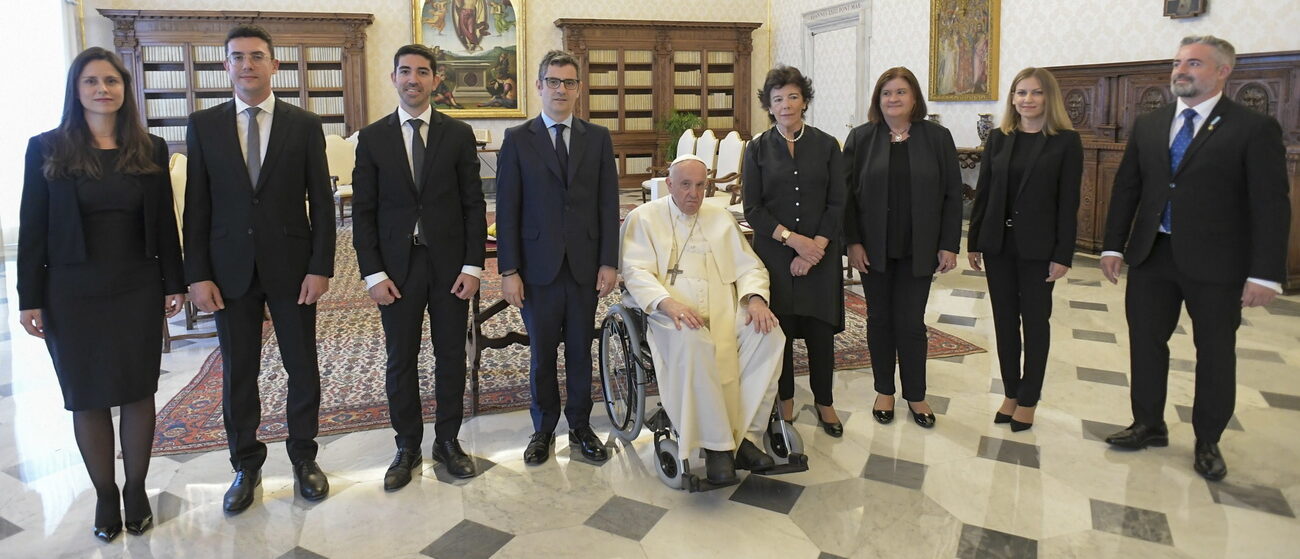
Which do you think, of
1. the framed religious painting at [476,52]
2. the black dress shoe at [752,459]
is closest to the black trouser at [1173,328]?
the black dress shoe at [752,459]

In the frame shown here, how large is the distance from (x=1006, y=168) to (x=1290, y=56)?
412 centimetres

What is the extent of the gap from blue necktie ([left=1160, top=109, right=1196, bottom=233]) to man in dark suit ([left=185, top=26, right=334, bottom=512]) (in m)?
2.93

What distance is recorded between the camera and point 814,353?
3531 mm

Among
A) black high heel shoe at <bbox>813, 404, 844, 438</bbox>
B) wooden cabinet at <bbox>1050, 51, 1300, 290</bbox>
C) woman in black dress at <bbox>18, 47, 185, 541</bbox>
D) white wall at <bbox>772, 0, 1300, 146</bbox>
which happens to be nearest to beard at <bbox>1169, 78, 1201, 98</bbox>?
black high heel shoe at <bbox>813, 404, 844, 438</bbox>

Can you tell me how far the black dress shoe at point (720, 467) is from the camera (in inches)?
113

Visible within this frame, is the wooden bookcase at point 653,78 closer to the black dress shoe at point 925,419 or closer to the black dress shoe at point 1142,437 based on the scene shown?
the black dress shoe at point 925,419

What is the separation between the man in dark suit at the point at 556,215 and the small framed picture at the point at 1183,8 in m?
6.13

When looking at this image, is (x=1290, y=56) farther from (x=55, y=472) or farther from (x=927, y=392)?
(x=55, y=472)

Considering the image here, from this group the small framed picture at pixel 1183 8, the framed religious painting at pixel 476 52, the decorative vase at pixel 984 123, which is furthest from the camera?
the framed religious painting at pixel 476 52

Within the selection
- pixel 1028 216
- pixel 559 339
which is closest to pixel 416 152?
pixel 559 339

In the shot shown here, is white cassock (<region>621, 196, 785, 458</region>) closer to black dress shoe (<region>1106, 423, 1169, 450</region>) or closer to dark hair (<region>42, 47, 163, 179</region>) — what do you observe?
black dress shoe (<region>1106, 423, 1169, 450</region>)

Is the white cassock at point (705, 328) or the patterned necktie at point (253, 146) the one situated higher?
the patterned necktie at point (253, 146)

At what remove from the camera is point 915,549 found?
2625 mm

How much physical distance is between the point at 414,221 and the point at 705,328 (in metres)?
1.07
